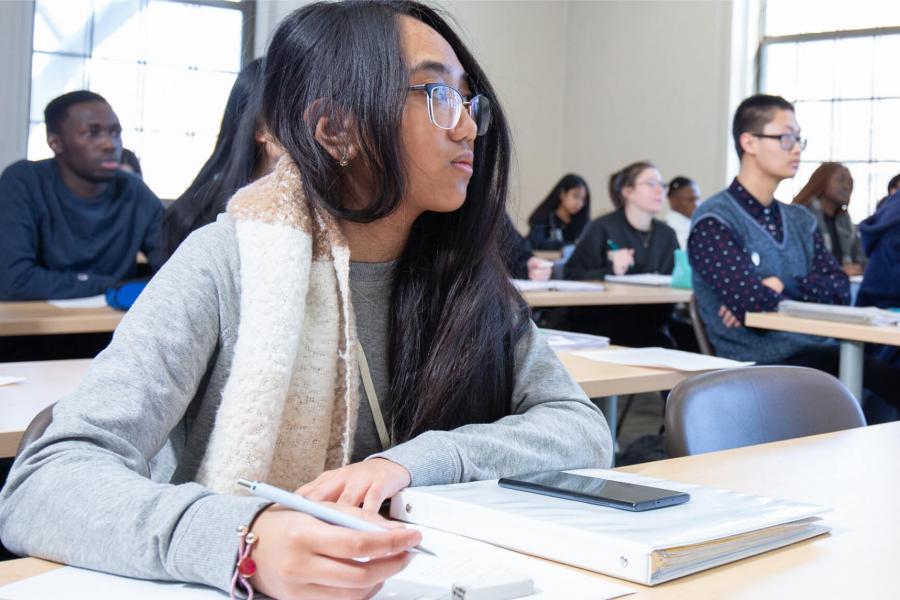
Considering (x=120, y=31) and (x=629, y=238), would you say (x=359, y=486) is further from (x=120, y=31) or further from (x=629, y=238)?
(x=120, y=31)

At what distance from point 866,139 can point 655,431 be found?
13.7 ft

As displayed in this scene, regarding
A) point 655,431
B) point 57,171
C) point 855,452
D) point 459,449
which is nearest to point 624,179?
point 655,431

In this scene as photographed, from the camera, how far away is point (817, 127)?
8164 millimetres

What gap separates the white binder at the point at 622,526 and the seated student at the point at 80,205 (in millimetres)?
2506

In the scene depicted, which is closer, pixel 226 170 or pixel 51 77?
pixel 226 170

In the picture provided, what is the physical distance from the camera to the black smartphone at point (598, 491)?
98cm

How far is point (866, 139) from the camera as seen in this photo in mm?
7922

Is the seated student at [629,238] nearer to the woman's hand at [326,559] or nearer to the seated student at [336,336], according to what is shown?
the seated student at [336,336]

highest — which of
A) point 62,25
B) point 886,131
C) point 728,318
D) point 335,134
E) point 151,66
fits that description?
point 62,25

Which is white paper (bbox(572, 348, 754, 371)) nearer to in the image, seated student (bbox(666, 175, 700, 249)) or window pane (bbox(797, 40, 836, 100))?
seated student (bbox(666, 175, 700, 249))

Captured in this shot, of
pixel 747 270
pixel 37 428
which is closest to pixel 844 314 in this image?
pixel 747 270

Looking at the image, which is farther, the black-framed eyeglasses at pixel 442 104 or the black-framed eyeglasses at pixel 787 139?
the black-framed eyeglasses at pixel 787 139

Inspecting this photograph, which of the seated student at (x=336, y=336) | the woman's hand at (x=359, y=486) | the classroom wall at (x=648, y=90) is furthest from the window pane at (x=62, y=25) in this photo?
the woman's hand at (x=359, y=486)

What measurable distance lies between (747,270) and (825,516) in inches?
93.8
